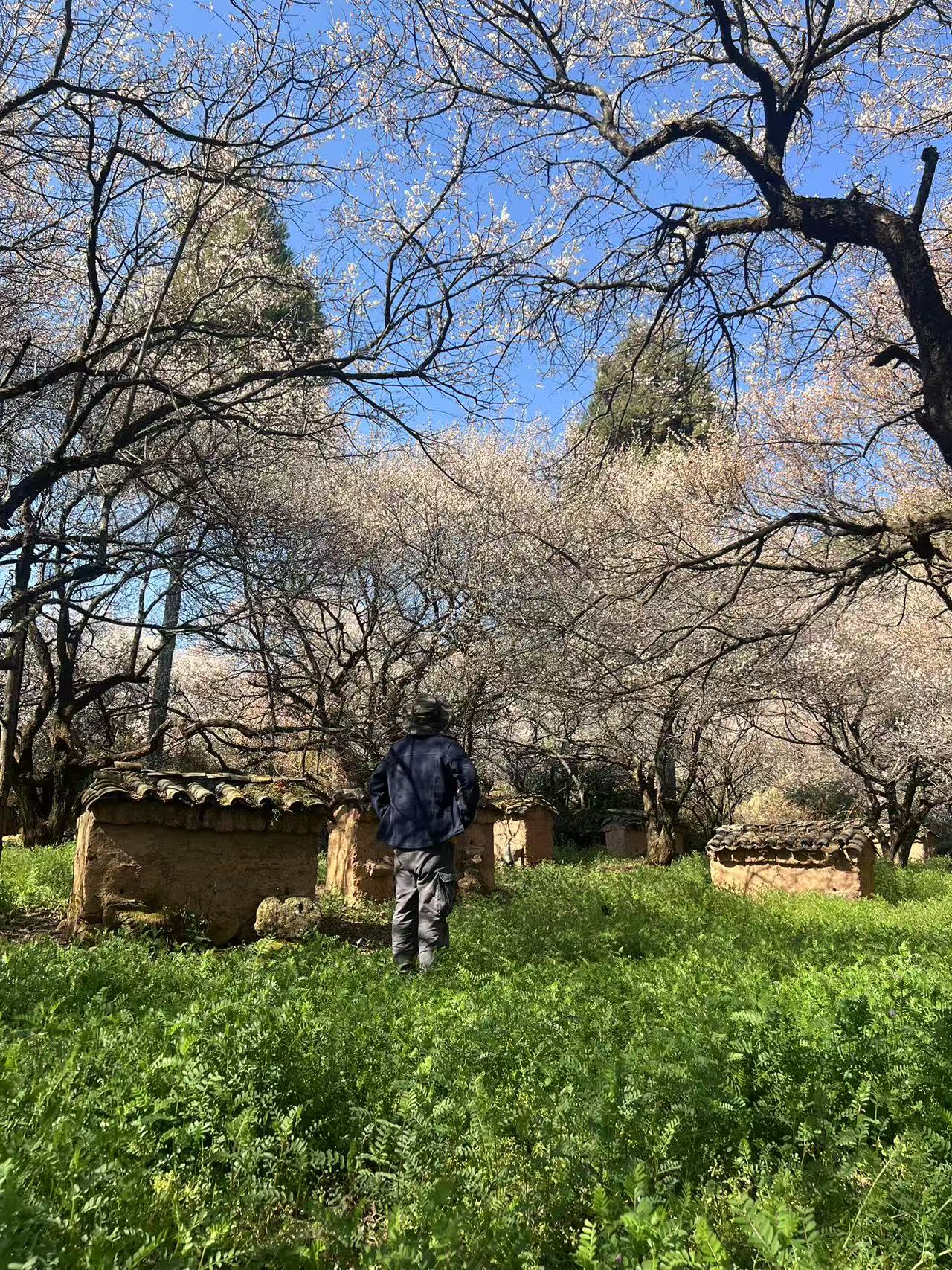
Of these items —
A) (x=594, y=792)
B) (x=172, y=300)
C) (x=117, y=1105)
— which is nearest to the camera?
(x=117, y=1105)

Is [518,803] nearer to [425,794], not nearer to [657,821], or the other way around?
[657,821]

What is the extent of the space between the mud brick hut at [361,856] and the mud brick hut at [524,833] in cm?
696

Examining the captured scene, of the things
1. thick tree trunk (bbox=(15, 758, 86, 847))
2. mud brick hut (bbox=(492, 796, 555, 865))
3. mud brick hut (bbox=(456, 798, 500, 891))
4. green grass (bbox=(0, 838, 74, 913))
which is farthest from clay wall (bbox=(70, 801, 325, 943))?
mud brick hut (bbox=(492, 796, 555, 865))

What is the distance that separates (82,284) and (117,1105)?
959cm

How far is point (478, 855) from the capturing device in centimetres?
1333

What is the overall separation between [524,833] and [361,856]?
7.82 m

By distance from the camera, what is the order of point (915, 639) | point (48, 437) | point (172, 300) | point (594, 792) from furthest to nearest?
1. point (594, 792)
2. point (915, 639)
3. point (48, 437)
4. point (172, 300)

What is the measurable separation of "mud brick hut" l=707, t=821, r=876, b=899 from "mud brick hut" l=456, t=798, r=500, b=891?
12.5 feet

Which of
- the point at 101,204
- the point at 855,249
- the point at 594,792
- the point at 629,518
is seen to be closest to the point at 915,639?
the point at 629,518

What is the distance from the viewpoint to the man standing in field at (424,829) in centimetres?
668

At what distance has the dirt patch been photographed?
8109mm

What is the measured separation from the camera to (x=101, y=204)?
24.4 ft

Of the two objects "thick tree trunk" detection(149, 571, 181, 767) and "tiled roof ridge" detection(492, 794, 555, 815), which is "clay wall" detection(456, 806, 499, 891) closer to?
"tiled roof ridge" detection(492, 794, 555, 815)

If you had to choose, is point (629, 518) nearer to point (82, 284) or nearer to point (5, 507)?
point (82, 284)
